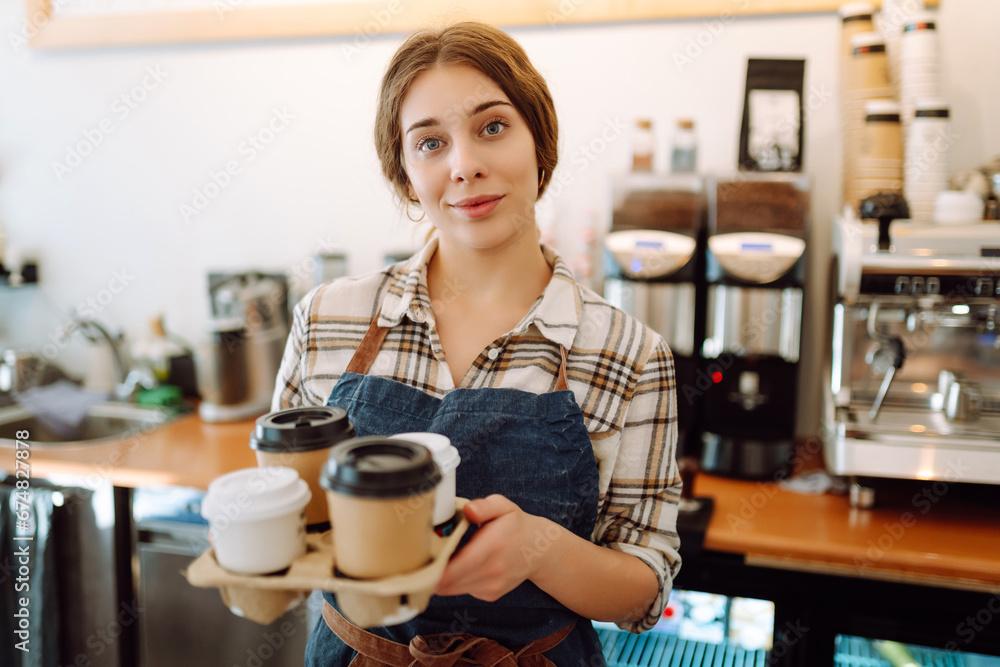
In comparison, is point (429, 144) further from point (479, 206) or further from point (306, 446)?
point (306, 446)

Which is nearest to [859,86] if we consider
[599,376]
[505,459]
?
[599,376]

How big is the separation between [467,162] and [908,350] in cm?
124

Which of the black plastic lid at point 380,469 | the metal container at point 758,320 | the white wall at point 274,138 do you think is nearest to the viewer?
the black plastic lid at point 380,469

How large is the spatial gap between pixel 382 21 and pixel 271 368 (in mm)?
1123

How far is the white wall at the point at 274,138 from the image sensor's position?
6.15 ft

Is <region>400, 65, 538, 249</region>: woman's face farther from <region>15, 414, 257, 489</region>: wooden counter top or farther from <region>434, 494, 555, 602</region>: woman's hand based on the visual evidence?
<region>15, 414, 257, 489</region>: wooden counter top

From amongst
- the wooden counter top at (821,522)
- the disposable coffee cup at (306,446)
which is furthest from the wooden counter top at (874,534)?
the disposable coffee cup at (306,446)

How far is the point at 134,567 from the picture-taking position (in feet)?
5.87

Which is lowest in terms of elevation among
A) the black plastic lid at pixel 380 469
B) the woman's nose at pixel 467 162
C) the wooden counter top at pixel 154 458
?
the wooden counter top at pixel 154 458

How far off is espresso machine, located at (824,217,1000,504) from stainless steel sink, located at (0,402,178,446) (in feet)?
6.29

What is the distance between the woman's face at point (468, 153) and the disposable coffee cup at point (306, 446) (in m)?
0.36

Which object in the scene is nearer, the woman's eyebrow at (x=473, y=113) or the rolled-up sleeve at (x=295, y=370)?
the woman's eyebrow at (x=473, y=113)

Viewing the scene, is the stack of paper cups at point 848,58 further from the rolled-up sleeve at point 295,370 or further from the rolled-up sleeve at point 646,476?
the rolled-up sleeve at point 295,370

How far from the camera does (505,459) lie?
0.97 meters
